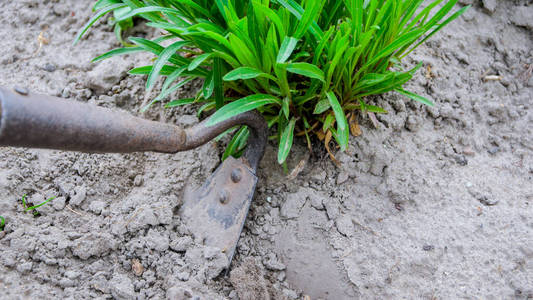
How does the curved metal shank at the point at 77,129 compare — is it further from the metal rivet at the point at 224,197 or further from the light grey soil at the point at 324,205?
the light grey soil at the point at 324,205

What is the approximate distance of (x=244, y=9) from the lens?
6.16ft

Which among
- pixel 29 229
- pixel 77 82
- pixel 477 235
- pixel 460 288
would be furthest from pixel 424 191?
pixel 77 82

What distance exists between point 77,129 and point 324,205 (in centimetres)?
111

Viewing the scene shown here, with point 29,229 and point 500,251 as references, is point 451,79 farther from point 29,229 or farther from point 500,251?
point 29,229

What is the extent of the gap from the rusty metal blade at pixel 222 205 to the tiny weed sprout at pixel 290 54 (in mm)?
130

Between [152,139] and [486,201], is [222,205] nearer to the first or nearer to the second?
[152,139]

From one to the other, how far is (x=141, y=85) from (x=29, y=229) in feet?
3.13

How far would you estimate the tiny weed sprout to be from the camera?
1.60m

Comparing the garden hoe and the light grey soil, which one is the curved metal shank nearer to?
the garden hoe

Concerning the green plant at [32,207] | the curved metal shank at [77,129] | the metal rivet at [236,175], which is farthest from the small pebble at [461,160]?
the green plant at [32,207]

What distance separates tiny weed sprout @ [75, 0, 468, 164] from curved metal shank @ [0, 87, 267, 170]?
20 centimetres

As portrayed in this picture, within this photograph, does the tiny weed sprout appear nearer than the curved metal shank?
No

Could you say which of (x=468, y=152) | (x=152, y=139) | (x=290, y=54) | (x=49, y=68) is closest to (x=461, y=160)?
(x=468, y=152)

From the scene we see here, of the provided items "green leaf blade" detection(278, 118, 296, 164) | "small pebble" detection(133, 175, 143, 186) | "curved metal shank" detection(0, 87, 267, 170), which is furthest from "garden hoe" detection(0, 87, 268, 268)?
"small pebble" detection(133, 175, 143, 186)
